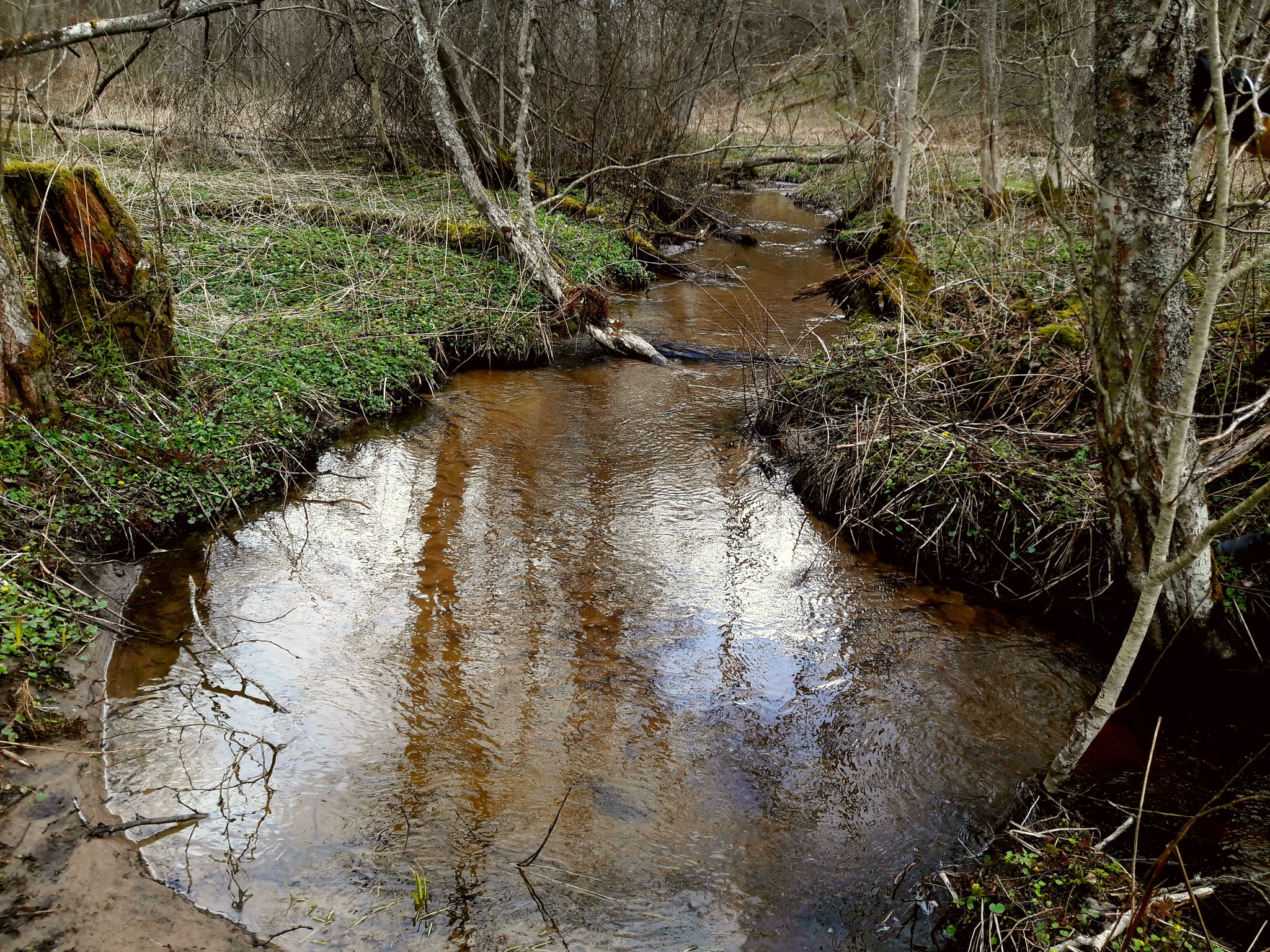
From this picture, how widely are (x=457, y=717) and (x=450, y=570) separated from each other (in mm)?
1294

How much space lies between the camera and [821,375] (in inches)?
250

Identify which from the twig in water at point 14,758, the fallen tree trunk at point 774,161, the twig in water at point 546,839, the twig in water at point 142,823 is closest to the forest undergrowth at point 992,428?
the twig in water at point 546,839

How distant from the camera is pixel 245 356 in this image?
613cm

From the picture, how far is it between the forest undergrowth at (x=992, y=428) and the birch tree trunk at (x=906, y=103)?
195 cm

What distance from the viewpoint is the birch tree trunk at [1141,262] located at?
300 cm

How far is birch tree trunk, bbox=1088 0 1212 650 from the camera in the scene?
300cm

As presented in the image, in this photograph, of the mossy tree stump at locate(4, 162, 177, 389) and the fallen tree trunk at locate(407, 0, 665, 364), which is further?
the fallen tree trunk at locate(407, 0, 665, 364)

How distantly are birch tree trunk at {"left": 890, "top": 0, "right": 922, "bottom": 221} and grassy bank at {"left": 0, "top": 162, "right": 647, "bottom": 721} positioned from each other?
3.68 meters

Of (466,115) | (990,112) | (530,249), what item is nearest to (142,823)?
(530,249)

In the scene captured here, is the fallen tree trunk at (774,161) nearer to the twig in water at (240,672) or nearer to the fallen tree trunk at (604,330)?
the fallen tree trunk at (604,330)

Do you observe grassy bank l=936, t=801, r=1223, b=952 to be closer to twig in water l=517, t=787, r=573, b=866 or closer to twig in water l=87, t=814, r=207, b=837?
twig in water l=517, t=787, r=573, b=866

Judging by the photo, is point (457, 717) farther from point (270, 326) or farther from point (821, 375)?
point (270, 326)

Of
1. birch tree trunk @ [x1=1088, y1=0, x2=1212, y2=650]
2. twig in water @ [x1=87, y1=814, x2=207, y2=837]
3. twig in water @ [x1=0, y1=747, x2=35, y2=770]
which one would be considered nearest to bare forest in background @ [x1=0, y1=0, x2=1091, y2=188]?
birch tree trunk @ [x1=1088, y1=0, x2=1212, y2=650]

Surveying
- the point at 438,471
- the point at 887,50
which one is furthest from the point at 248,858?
the point at 887,50
